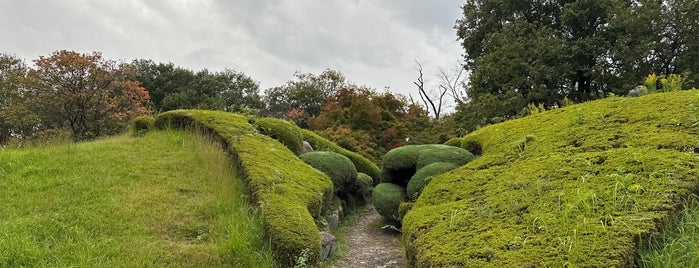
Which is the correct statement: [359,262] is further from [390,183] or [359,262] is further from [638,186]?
[638,186]

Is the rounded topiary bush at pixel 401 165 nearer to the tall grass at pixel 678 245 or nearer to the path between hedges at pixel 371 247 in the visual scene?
the path between hedges at pixel 371 247

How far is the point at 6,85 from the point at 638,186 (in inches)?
877

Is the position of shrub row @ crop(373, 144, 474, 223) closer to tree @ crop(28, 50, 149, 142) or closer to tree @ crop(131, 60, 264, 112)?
tree @ crop(28, 50, 149, 142)

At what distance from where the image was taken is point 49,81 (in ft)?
47.3

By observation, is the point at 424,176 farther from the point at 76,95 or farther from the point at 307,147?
the point at 76,95

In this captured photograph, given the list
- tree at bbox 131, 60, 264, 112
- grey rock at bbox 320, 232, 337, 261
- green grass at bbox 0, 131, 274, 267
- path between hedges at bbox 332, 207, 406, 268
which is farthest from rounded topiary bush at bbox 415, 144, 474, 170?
Answer: tree at bbox 131, 60, 264, 112

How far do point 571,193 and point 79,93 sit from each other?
1596 centimetres

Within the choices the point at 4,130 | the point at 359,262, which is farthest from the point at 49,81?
the point at 359,262

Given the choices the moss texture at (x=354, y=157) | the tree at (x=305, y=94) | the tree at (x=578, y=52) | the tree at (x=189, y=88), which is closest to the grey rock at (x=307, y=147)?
the moss texture at (x=354, y=157)

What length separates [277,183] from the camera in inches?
232

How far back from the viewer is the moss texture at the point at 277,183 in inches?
182

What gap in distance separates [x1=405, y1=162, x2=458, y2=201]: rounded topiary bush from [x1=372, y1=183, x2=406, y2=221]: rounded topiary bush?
0.74ft

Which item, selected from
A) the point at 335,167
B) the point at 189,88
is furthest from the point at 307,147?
the point at 189,88

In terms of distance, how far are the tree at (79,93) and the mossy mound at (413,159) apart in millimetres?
11405
